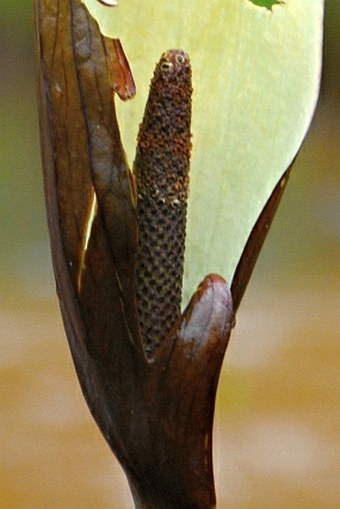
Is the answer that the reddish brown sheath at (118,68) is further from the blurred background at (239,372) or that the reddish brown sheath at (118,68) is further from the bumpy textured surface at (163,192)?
the blurred background at (239,372)

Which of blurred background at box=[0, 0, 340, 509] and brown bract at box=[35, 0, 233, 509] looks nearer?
brown bract at box=[35, 0, 233, 509]

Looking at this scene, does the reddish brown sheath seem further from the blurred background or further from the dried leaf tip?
the blurred background

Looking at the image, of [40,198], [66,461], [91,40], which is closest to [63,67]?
A: [91,40]

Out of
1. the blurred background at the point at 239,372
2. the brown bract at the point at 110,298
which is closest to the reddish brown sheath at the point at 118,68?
the brown bract at the point at 110,298

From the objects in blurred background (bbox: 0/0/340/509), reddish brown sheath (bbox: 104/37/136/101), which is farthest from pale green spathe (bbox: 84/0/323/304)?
blurred background (bbox: 0/0/340/509)

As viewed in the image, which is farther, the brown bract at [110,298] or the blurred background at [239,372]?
the blurred background at [239,372]

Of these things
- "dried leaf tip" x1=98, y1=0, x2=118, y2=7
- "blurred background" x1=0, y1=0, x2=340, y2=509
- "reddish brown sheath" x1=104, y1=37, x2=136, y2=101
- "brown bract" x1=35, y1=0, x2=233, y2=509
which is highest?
"blurred background" x1=0, y1=0, x2=340, y2=509

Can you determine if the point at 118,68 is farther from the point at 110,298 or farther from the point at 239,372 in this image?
the point at 239,372

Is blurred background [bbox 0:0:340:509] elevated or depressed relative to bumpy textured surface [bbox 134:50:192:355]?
elevated

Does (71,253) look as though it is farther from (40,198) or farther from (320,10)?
(40,198)
